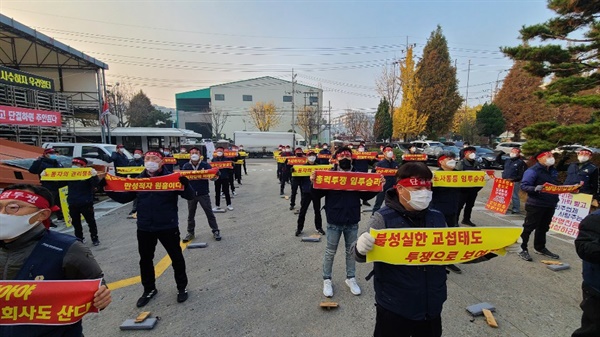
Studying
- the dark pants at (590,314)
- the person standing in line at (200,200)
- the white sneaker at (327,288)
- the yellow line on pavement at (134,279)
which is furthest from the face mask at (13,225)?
the person standing in line at (200,200)

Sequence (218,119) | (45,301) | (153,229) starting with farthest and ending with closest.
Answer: (218,119), (153,229), (45,301)

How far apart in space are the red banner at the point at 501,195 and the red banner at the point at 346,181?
226 inches

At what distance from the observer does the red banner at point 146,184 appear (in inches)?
157

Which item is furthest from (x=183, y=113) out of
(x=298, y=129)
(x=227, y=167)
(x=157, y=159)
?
(x=157, y=159)

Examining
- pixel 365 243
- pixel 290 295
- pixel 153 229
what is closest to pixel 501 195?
pixel 290 295

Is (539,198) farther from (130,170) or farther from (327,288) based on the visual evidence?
(130,170)

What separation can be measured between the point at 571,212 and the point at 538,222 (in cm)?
104

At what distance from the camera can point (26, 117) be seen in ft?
44.7

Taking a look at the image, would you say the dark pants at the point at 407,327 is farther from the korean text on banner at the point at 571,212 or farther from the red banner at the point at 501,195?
the red banner at the point at 501,195

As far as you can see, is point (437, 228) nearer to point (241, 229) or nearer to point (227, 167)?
point (241, 229)

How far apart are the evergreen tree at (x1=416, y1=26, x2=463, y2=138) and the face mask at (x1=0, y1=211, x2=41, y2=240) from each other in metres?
36.1

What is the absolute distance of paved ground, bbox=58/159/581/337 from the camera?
341 cm

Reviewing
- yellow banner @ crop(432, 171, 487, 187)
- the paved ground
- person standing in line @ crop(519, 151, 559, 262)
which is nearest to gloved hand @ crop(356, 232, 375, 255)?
the paved ground

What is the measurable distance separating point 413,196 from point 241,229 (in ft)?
19.0
